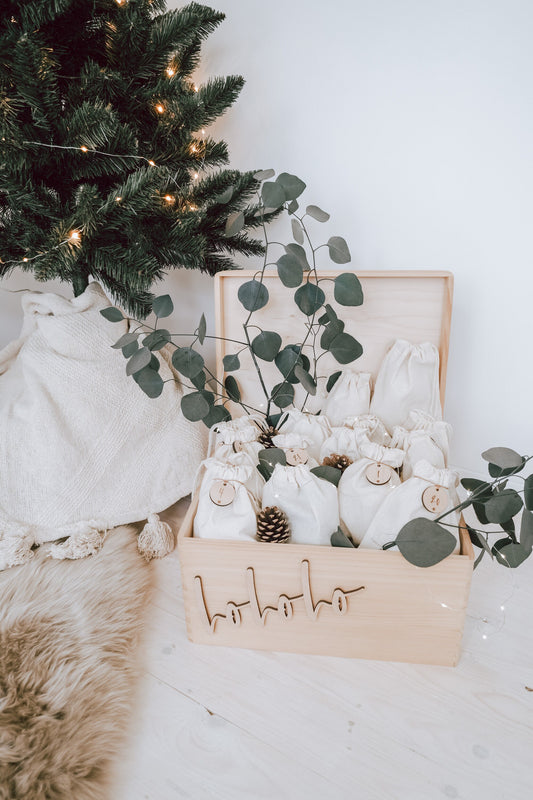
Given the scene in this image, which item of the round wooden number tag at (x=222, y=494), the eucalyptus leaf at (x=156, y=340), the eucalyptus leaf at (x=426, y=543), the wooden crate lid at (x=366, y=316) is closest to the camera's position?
the eucalyptus leaf at (x=426, y=543)

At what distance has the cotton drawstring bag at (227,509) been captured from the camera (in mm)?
665

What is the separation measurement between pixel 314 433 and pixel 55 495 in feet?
1.60

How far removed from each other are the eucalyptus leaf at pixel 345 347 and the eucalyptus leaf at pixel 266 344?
0.09 meters

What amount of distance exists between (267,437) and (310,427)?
84mm

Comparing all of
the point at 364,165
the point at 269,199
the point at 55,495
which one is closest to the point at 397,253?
the point at 364,165

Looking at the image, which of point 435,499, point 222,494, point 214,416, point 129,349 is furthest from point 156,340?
point 435,499

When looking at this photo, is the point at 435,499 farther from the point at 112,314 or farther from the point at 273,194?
the point at 112,314

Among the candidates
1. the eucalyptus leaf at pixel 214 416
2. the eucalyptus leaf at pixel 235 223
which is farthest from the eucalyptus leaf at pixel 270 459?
the eucalyptus leaf at pixel 235 223

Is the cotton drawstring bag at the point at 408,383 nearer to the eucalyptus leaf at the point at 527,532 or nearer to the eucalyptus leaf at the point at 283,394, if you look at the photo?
the eucalyptus leaf at the point at 283,394

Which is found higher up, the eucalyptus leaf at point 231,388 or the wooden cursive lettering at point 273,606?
the eucalyptus leaf at point 231,388

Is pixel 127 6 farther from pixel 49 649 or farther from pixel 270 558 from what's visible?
pixel 49 649

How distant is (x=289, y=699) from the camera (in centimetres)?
65

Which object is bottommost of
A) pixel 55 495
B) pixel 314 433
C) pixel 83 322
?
pixel 55 495

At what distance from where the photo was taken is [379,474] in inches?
27.4
